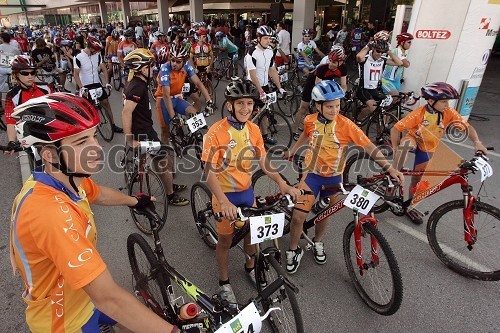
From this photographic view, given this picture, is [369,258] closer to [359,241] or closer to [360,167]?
[359,241]

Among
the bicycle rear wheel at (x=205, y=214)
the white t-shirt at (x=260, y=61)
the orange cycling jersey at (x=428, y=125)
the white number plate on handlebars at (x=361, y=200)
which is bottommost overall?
the bicycle rear wheel at (x=205, y=214)

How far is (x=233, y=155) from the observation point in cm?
285

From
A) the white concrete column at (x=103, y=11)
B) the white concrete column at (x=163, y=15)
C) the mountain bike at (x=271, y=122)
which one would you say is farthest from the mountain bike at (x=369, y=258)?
the white concrete column at (x=103, y=11)

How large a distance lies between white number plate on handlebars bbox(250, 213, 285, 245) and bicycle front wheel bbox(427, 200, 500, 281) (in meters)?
2.15

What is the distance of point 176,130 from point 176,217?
1.79 m

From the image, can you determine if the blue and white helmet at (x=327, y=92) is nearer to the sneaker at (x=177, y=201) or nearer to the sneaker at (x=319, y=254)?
the sneaker at (x=319, y=254)

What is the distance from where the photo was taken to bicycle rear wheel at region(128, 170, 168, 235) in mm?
4176

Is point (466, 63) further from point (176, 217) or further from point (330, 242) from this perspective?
point (176, 217)

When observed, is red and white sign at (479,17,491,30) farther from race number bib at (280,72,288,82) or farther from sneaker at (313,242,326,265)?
sneaker at (313,242,326,265)

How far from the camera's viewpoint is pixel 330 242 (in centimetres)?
398

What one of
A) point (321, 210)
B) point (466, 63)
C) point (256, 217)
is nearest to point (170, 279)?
point (256, 217)

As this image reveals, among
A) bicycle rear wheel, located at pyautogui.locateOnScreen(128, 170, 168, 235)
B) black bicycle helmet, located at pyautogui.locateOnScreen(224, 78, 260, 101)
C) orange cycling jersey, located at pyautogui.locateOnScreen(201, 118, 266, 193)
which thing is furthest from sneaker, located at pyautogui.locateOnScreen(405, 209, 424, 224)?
bicycle rear wheel, located at pyautogui.locateOnScreen(128, 170, 168, 235)

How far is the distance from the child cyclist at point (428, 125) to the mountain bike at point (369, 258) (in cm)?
141

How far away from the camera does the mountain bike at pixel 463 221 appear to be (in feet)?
10.4
